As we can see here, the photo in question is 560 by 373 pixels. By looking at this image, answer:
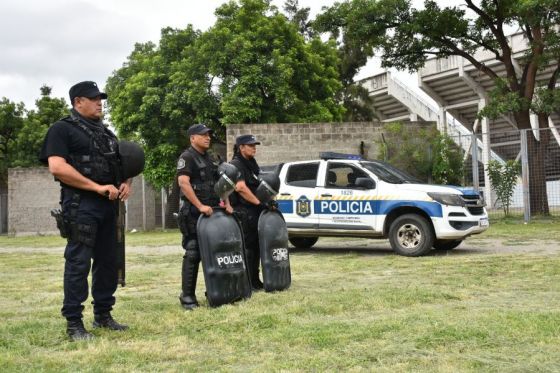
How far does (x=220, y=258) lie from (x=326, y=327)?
62.7 inches

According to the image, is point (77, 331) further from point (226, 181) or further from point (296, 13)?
point (296, 13)

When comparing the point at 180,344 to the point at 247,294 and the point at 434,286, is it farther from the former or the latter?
the point at 434,286

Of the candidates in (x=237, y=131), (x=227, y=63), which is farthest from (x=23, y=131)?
(x=237, y=131)

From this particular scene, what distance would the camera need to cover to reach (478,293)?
6.84 meters

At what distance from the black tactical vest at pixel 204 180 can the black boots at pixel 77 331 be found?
1.93 meters

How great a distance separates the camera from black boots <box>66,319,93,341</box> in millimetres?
5078

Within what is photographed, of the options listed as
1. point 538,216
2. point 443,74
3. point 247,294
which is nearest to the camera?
point 247,294

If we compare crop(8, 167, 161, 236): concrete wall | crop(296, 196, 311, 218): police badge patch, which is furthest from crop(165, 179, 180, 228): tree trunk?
crop(296, 196, 311, 218): police badge patch

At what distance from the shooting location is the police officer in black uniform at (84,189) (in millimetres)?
5145

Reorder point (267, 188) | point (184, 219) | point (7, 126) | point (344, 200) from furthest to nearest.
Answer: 1. point (7, 126)
2. point (344, 200)
3. point (267, 188)
4. point (184, 219)

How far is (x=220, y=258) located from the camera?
21.0 ft

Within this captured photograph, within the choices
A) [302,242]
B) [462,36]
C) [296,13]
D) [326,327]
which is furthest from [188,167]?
[296,13]

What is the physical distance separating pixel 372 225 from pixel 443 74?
25129 mm

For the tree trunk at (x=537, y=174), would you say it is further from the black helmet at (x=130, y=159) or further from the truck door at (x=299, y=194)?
the black helmet at (x=130, y=159)
